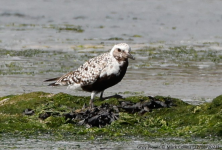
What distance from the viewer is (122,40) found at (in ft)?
67.5

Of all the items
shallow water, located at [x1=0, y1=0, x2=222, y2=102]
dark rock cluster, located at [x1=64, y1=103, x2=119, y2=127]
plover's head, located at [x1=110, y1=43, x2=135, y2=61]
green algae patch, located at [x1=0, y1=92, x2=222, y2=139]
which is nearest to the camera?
green algae patch, located at [x1=0, y1=92, x2=222, y2=139]

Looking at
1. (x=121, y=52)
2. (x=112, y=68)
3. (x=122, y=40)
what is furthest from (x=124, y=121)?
(x=122, y=40)

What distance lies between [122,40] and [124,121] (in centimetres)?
1247

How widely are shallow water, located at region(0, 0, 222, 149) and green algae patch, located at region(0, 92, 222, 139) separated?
57 cm

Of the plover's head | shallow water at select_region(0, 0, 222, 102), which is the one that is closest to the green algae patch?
the plover's head

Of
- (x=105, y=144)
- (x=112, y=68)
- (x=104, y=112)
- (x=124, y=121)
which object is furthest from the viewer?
(x=112, y=68)

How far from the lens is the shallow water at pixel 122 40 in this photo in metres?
12.9

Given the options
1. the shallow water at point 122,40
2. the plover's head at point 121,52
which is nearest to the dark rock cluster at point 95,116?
the plover's head at point 121,52

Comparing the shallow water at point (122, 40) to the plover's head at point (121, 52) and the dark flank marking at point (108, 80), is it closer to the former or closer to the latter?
the dark flank marking at point (108, 80)

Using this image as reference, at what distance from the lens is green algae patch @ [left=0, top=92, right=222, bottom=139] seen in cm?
770

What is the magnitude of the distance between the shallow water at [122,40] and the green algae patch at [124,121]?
1.87 feet

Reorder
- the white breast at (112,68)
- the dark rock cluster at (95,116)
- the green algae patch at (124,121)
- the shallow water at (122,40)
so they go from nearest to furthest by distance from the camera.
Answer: the green algae patch at (124,121) < the dark rock cluster at (95,116) < the white breast at (112,68) < the shallow water at (122,40)

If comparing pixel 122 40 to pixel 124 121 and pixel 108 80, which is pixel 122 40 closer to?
pixel 108 80

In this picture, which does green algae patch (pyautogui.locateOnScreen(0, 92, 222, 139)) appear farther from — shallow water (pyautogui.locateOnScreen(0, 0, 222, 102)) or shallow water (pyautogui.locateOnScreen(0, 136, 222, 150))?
shallow water (pyautogui.locateOnScreen(0, 0, 222, 102))
